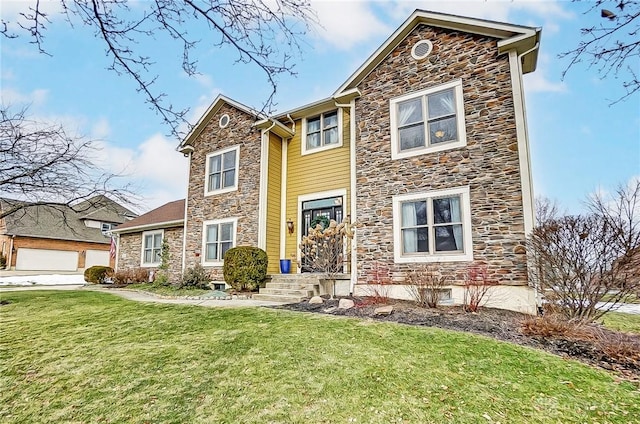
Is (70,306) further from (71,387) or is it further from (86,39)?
(86,39)

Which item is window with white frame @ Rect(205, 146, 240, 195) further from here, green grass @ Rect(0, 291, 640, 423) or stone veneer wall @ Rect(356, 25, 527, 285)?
green grass @ Rect(0, 291, 640, 423)

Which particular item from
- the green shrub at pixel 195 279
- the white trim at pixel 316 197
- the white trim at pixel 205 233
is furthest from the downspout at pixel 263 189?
the green shrub at pixel 195 279

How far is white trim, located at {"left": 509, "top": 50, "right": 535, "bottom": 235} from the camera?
7434 millimetres

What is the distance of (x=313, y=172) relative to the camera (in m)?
11.9

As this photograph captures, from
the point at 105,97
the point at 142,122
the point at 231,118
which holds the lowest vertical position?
the point at 142,122

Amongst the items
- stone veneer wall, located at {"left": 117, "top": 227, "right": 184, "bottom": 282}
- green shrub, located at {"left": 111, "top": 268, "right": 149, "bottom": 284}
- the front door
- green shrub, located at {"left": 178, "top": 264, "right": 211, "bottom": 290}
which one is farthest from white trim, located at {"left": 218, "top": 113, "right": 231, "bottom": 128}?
green shrub, located at {"left": 111, "top": 268, "right": 149, "bottom": 284}


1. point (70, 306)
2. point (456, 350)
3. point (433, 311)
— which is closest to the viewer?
point (456, 350)

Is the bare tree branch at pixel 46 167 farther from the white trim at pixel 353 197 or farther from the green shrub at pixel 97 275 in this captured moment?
the green shrub at pixel 97 275

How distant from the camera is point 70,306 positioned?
8.81 meters

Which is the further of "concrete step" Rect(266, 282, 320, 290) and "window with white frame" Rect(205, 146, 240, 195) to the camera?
"window with white frame" Rect(205, 146, 240, 195)

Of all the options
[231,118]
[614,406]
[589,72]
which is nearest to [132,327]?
[614,406]

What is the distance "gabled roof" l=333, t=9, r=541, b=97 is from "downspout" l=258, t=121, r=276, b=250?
10.3 feet

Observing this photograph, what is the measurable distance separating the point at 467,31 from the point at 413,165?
365 centimetres

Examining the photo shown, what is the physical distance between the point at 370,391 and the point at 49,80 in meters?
5.29
